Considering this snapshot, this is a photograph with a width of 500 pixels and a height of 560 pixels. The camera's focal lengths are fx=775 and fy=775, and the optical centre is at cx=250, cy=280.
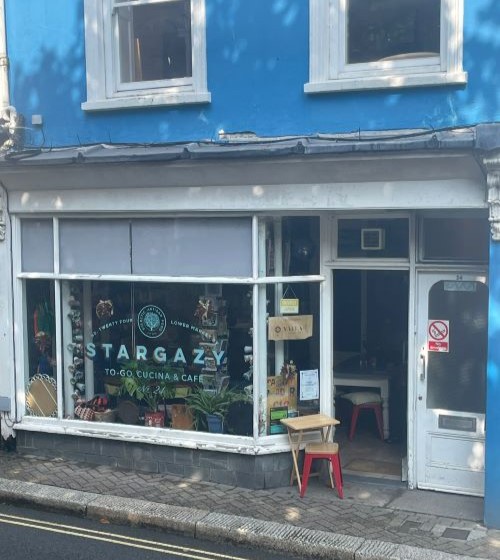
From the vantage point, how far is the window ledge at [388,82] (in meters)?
7.41

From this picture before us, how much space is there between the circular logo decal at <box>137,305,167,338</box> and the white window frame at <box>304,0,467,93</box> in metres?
3.02

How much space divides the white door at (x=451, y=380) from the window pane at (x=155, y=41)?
365 cm

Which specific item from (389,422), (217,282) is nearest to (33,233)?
(217,282)

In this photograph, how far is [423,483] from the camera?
27.0 ft

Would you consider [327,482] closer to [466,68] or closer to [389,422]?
[389,422]

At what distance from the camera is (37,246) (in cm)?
933

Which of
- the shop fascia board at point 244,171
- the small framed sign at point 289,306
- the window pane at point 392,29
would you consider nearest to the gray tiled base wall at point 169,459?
the small framed sign at point 289,306

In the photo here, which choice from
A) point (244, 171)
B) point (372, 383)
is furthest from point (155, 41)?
point (372, 383)

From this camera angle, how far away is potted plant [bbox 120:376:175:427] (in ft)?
29.7

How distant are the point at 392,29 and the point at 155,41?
271 centimetres

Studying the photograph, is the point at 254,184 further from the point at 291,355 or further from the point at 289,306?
the point at 291,355

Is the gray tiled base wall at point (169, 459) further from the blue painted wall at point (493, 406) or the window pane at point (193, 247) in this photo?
the blue painted wall at point (493, 406)

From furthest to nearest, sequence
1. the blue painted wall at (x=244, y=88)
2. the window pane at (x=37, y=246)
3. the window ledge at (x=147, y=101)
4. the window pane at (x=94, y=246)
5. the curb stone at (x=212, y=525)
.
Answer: the window pane at (x=37, y=246)
the window pane at (x=94, y=246)
the window ledge at (x=147, y=101)
the blue painted wall at (x=244, y=88)
the curb stone at (x=212, y=525)

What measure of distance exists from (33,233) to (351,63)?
13.9ft
